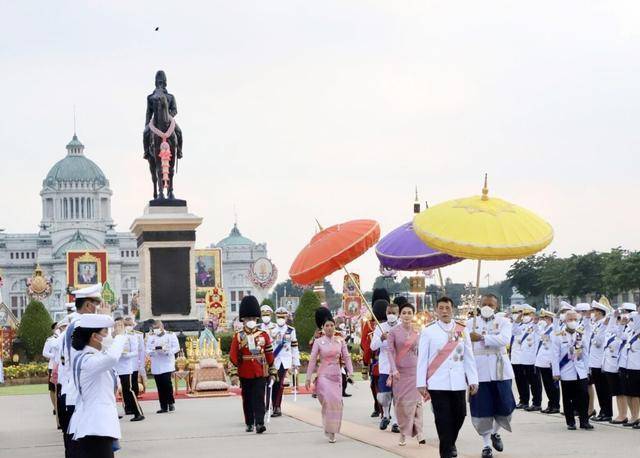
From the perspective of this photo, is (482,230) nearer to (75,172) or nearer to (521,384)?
(521,384)

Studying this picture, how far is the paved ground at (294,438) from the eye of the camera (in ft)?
47.1

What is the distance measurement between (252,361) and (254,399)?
515 mm

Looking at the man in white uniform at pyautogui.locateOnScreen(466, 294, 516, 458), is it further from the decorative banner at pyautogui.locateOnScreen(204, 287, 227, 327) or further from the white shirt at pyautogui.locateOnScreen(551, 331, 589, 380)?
the decorative banner at pyautogui.locateOnScreen(204, 287, 227, 327)

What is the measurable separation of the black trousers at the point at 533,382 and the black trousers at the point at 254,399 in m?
4.70

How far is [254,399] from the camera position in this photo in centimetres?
1712

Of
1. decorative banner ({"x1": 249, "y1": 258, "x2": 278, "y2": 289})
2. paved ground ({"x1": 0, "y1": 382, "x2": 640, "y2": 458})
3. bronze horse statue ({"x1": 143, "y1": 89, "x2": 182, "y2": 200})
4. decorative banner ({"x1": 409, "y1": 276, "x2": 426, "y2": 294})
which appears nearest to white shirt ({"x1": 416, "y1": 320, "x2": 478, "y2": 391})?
paved ground ({"x1": 0, "y1": 382, "x2": 640, "y2": 458})

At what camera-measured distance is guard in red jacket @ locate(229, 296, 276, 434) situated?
17.1 m

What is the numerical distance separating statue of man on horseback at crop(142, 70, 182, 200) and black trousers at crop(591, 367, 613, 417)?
546 inches

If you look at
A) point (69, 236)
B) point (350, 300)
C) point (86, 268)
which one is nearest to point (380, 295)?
point (350, 300)

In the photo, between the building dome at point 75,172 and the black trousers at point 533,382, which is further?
the building dome at point 75,172

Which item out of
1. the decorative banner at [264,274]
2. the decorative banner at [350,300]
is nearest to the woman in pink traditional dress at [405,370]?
the decorative banner at [350,300]

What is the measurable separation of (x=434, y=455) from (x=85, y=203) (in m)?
168

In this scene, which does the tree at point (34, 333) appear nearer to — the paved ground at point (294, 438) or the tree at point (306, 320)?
the tree at point (306, 320)

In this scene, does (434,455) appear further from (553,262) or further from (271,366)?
(553,262)
